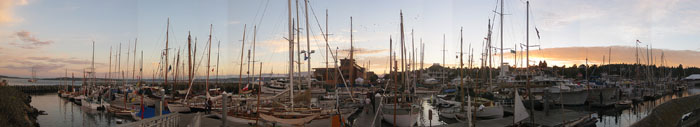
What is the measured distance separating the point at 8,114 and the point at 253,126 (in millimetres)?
9845

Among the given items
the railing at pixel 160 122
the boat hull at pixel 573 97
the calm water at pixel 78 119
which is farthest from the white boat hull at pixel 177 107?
the boat hull at pixel 573 97

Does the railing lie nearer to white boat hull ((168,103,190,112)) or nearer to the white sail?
white boat hull ((168,103,190,112))

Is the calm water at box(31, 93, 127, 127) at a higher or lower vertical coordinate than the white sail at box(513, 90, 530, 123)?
lower

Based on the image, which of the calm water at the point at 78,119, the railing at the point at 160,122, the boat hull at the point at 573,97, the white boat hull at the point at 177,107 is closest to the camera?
the railing at the point at 160,122

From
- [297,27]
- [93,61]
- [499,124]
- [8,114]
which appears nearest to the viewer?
[8,114]

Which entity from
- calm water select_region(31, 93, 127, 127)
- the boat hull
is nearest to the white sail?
the boat hull

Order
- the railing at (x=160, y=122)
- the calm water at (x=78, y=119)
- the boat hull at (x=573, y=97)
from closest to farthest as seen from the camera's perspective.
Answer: the railing at (x=160, y=122) → the calm water at (x=78, y=119) → the boat hull at (x=573, y=97)

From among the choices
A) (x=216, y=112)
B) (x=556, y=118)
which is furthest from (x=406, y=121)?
(x=216, y=112)

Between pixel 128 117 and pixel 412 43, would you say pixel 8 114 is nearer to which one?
pixel 128 117

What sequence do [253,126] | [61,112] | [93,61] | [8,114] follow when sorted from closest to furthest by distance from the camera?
[8,114] → [253,126] → [61,112] → [93,61]

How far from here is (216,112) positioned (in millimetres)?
23438

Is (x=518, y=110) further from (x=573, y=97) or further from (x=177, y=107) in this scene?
(x=573, y=97)

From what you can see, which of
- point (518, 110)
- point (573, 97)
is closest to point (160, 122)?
point (518, 110)

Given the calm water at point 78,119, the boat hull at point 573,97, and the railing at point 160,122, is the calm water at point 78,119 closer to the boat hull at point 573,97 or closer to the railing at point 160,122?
the railing at point 160,122
